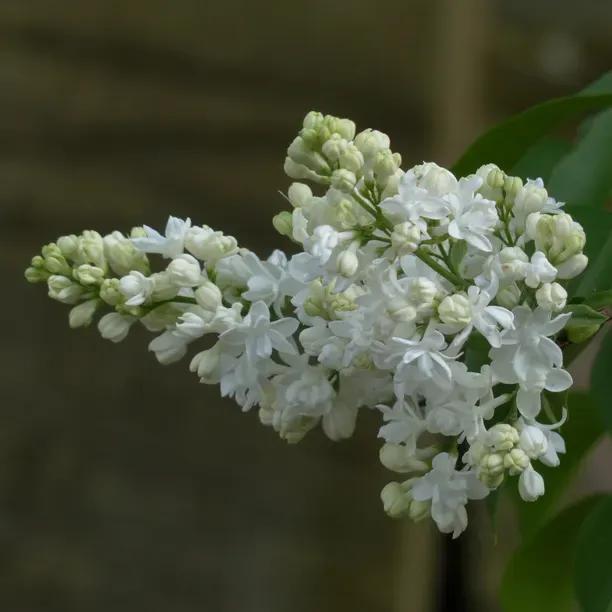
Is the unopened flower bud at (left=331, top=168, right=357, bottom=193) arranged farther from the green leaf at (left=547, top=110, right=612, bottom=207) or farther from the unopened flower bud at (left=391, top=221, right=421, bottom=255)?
the green leaf at (left=547, top=110, right=612, bottom=207)

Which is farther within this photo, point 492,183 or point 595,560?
point 595,560

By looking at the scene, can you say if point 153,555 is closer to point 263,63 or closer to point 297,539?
point 297,539

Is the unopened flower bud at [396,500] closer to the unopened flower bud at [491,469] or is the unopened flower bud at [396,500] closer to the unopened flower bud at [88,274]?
the unopened flower bud at [491,469]

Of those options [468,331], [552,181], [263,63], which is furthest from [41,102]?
[468,331]

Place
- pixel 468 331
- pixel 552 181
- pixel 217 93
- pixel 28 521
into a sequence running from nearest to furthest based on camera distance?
pixel 468 331 → pixel 552 181 → pixel 28 521 → pixel 217 93

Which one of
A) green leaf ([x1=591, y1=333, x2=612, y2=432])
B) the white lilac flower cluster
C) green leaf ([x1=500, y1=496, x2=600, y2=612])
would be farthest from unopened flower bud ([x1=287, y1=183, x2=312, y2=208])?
green leaf ([x1=500, y1=496, x2=600, y2=612])

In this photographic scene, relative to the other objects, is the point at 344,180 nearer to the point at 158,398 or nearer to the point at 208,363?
the point at 208,363

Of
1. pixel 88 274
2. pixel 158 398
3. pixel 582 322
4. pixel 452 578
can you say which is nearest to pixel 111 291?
pixel 88 274
